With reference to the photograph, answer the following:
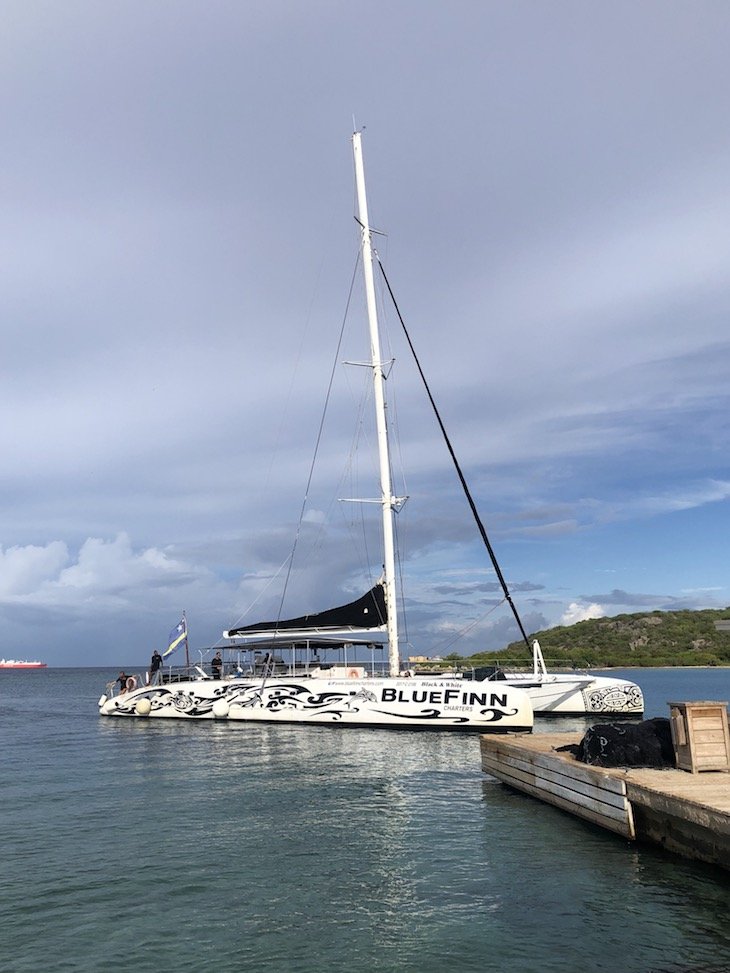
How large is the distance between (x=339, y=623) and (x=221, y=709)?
6.30 metres

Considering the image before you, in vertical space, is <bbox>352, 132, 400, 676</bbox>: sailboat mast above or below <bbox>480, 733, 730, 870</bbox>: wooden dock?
above

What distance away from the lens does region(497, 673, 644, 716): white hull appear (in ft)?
111

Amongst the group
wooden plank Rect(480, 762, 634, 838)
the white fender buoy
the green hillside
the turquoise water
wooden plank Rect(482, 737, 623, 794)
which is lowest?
the turquoise water

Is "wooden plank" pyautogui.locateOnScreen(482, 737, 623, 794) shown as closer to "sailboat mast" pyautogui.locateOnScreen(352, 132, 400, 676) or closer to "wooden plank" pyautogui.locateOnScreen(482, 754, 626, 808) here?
"wooden plank" pyautogui.locateOnScreen(482, 754, 626, 808)

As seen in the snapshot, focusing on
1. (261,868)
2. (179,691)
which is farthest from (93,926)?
(179,691)

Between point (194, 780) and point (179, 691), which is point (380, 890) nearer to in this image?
point (194, 780)

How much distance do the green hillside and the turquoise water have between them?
291ft

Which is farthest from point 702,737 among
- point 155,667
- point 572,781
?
point 155,667

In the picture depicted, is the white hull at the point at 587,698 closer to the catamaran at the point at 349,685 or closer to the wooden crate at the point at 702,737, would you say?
the catamaran at the point at 349,685

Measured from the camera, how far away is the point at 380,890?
1085cm

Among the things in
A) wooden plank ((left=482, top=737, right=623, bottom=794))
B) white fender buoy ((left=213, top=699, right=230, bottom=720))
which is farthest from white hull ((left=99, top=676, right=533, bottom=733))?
wooden plank ((left=482, top=737, right=623, bottom=794))

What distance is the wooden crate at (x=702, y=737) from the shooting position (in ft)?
43.0

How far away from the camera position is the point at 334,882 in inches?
444

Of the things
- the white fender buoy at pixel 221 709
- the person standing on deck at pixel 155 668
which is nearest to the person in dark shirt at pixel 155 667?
the person standing on deck at pixel 155 668
